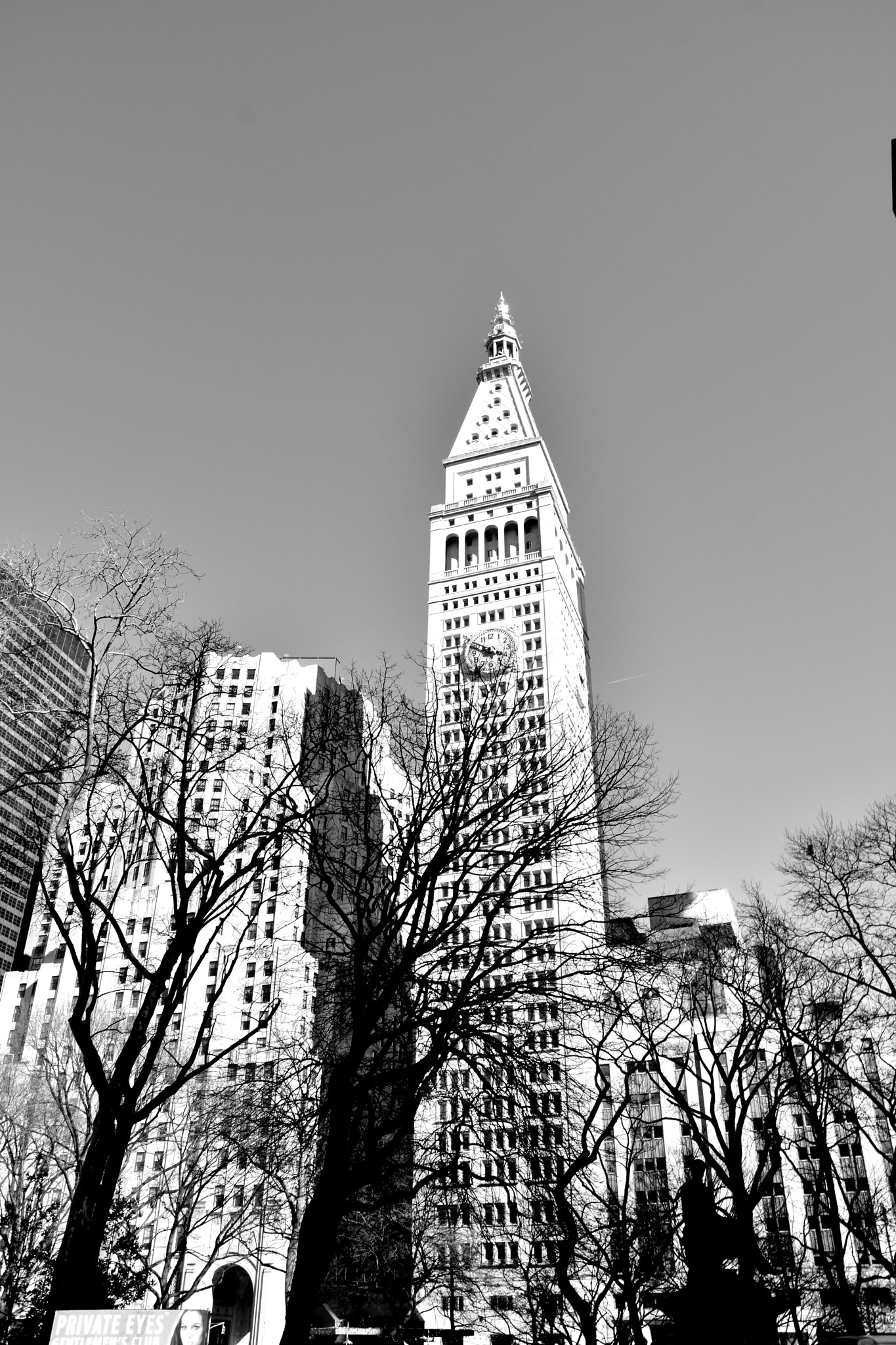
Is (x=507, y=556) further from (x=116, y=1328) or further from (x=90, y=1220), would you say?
(x=116, y=1328)

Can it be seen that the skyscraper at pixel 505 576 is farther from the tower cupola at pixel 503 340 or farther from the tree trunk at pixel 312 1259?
the tree trunk at pixel 312 1259

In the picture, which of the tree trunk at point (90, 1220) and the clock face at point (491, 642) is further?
the clock face at point (491, 642)

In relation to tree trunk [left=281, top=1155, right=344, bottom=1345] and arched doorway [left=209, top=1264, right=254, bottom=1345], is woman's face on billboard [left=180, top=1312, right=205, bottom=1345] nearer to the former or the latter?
arched doorway [left=209, top=1264, right=254, bottom=1345]

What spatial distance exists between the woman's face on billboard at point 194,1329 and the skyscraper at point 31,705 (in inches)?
2331

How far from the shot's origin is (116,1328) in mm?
10250

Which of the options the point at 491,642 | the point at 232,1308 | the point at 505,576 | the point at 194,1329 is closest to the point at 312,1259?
the point at 194,1329

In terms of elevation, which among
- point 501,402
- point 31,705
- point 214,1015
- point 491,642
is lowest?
point 31,705

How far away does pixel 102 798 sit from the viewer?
17.7 metres

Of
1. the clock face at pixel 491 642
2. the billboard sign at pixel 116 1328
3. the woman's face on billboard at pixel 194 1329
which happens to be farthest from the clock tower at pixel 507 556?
the billboard sign at pixel 116 1328

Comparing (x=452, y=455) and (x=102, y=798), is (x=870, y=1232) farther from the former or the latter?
(x=452, y=455)

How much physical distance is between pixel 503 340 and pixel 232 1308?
379 feet

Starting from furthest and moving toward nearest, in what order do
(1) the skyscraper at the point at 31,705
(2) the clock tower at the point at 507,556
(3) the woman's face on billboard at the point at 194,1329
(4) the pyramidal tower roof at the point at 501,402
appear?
(4) the pyramidal tower roof at the point at 501,402, (2) the clock tower at the point at 507,556, (3) the woman's face on billboard at the point at 194,1329, (1) the skyscraper at the point at 31,705

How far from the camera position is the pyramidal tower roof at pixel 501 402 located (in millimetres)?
120312

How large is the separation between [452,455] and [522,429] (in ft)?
32.5
